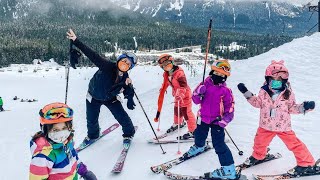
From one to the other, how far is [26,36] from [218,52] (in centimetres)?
9529

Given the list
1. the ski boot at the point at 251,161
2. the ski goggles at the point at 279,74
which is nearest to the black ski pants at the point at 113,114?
the ski boot at the point at 251,161

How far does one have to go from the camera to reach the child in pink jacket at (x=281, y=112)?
5746mm

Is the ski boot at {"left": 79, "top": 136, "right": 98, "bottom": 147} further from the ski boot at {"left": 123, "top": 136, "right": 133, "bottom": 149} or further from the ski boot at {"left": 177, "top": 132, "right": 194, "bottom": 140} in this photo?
the ski boot at {"left": 177, "top": 132, "right": 194, "bottom": 140}

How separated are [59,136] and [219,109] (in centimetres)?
262

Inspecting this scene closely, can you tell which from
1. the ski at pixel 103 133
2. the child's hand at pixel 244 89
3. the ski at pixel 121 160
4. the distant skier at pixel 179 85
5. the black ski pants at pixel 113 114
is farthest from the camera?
the ski at pixel 103 133

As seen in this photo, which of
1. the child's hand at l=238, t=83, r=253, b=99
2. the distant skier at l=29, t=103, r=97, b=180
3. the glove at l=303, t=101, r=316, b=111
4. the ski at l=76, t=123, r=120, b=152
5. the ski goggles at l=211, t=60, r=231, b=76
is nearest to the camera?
the distant skier at l=29, t=103, r=97, b=180

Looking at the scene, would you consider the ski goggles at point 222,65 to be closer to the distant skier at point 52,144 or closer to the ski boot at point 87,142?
the distant skier at point 52,144

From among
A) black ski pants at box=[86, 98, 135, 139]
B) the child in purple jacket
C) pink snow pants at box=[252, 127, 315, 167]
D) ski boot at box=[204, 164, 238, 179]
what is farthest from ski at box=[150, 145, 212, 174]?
black ski pants at box=[86, 98, 135, 139]

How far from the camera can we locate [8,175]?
675 centimetres

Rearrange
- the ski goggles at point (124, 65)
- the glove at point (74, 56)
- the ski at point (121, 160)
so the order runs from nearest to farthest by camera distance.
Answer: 1. the ski at point (121, 160)
2. the ski goggles at point (124, 65)
3. the glove at point (74, 56)

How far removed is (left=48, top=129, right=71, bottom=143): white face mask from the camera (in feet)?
13.6

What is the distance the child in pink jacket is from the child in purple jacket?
0.46 meters

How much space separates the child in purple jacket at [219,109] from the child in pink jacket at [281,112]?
0.46m

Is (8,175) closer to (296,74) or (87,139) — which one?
(87,139)
